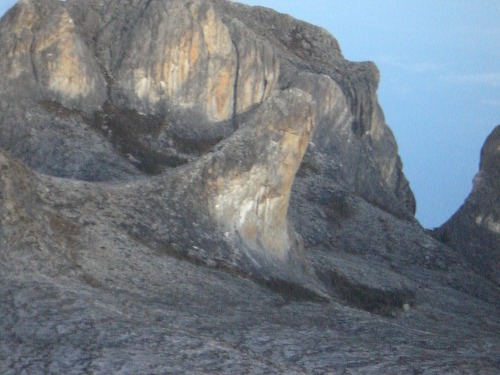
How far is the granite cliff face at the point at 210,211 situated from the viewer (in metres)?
23.7

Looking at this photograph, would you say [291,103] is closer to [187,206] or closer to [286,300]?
[187,206]

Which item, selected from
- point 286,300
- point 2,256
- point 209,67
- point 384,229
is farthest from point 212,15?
point 2,256

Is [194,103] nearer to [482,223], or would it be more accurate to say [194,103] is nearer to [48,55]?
[48,55]

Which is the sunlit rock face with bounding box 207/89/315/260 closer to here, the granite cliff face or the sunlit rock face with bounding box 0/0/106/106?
the granite cliff face

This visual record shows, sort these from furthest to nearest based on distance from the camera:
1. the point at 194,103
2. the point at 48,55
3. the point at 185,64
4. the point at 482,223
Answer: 1. the point at 482,223
2. the point at 185,64
3. the point at 194,103
4. the point at 48,55

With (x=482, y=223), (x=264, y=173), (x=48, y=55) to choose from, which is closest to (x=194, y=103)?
(x=48, y=55)

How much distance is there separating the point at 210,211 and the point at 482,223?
44849 millimetres

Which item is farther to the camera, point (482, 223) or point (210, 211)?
point (482, 223)

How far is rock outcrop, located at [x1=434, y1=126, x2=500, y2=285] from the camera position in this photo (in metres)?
78.4

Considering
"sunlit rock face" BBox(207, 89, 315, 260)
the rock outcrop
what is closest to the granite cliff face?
"sunlit rock face" BBox(207, 89, 315, 260)

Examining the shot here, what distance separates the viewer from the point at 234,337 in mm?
25047

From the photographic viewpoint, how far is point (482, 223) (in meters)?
81.1

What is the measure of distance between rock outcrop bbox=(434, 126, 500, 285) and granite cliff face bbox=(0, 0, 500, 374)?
0.63ft

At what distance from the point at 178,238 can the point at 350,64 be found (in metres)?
60.5
